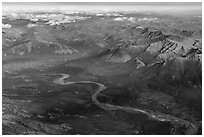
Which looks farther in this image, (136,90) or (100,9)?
(136,90)

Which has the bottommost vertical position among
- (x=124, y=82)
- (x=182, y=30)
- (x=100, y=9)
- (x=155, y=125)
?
(x=155, y=125)

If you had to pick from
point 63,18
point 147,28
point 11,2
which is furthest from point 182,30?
point 11,2

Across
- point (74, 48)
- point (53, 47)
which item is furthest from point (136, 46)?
point (53, 47)

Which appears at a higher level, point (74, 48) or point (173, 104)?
point (74, 48)

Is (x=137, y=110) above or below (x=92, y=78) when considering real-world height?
below

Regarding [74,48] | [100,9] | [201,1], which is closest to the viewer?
[201,1]

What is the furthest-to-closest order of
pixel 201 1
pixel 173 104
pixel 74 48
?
pixel 74 48 → pixel 173 104 → pixel 201 1

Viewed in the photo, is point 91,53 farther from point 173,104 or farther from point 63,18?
point 173,104

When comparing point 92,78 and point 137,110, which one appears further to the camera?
point 92,78

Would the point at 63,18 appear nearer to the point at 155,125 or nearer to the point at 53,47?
the point at 53,47
